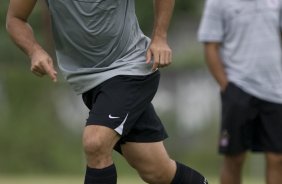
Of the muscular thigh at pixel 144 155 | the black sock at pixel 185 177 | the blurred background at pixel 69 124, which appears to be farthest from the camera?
the blurred background at pixel 69 124

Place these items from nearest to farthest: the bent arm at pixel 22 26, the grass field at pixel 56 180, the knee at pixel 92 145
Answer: the knee at pixel 92 145
the bent arm at pixel 22 26
the grass field at pixel 56 180

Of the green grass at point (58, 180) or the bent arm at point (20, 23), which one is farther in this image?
the green grass at point (58, 180)

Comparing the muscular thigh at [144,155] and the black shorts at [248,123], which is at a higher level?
the muscular thigh at [144,155]

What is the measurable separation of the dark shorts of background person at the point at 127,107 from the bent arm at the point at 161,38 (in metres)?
0.21

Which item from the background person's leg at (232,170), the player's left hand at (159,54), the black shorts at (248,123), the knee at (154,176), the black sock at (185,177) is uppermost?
the player's left hand at (159,54)

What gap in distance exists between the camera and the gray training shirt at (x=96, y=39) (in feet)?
22.7

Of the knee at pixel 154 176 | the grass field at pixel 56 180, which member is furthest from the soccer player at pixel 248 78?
the grass field at pixel 56 180

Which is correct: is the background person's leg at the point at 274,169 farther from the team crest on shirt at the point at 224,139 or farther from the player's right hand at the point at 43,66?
the player's right hand at the point at 43,66

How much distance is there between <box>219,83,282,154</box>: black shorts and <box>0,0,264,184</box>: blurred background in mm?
5720

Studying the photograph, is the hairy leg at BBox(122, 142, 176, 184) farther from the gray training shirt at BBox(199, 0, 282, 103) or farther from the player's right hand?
the gray training shirt at BBox(199, 0, 282, 103)

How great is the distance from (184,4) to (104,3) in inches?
873

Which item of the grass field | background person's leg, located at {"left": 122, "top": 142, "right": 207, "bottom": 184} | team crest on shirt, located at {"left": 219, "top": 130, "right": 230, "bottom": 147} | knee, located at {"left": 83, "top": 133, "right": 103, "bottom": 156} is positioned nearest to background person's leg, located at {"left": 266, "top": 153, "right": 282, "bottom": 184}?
team crest on shirt, located at {"left": 219, "top": 130, "right": 230, "bottom": 147}

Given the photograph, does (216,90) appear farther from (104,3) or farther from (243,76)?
(104,3)

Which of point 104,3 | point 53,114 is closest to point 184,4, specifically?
point 53,114
